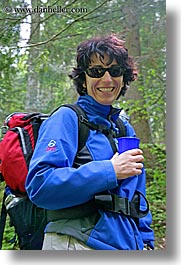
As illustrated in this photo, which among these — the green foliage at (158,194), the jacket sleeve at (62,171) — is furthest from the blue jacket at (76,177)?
the green foliage at (158,194)

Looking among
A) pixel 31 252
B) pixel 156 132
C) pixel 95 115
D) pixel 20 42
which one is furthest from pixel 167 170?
pixel 20 42

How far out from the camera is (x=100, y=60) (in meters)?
0.92

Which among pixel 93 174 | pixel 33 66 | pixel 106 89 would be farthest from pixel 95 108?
pixel 33 66

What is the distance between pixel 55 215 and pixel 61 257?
0.18m

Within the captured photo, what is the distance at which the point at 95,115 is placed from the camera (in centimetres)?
90

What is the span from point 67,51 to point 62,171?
1.34 feet

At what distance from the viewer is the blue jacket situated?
0.80m

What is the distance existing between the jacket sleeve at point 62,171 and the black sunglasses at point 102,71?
0.14 m

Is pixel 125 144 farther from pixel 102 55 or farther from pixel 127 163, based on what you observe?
pixel 102 55

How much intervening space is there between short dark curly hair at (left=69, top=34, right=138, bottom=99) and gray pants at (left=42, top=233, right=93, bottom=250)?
0.35 meters

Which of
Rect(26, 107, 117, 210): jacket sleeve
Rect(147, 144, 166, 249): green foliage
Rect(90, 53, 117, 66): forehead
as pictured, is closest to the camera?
Rect(26, 107, 117, 210): jacket sleeve

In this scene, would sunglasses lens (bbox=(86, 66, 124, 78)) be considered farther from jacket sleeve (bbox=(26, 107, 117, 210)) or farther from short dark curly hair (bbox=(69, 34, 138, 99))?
jacket sleeve (bbox=(26, 107, 117, 210))

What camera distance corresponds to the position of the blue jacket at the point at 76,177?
0.80 meters

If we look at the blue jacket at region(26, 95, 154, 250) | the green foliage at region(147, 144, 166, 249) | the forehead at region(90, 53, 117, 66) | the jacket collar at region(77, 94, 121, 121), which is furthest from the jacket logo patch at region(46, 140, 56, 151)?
the green foliage at region(147, 144, 166, 249)
